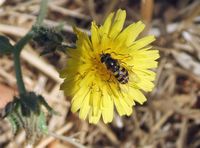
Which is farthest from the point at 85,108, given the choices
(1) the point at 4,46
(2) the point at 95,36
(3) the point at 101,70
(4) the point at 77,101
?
(1) the point at 4,46

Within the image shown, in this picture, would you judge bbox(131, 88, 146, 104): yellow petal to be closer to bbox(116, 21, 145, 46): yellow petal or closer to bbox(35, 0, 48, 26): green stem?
bbox(116, 21, 145, 46): yellow petal

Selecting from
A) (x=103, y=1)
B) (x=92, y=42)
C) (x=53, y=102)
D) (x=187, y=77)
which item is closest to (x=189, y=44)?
(x=187, y=77)

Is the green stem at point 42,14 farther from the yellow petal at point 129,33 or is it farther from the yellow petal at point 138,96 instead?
the yellow petal at point 138,96

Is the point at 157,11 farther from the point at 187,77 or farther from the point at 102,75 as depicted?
the point at 102,75

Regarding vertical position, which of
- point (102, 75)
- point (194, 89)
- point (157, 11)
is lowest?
point (194, 89)

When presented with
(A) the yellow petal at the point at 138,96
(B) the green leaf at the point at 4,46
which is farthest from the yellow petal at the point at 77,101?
(B) the green leaf at the point at 4,46

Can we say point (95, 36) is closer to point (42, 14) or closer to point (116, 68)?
point (116, 68)

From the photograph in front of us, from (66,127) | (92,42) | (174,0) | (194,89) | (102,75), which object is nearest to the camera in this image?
(92,42)
